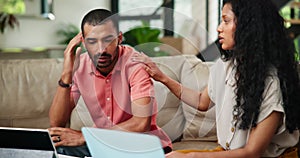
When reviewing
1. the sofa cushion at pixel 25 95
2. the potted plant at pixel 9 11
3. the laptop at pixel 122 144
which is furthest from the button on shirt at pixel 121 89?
the potted plant at pixel 9 11

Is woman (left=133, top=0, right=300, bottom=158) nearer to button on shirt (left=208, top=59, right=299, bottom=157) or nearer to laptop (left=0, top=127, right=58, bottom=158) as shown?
button on shirt (left=208, top=59, right=299, bottom=157)

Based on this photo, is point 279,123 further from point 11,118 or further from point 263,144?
point 11,118

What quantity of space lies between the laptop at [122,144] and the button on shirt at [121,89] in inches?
5.5

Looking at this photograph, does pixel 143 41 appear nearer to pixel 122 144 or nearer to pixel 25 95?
pixel 122 144

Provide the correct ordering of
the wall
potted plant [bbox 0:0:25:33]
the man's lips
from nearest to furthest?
the man's lips
potted plant [bbox 0:0:25:33]
the wall

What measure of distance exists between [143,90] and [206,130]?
34 centimetres

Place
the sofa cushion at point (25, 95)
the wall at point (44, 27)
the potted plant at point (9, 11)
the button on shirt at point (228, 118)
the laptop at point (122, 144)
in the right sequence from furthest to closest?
the wall at point (44, 27)
the potted plant at point (9, 11)
the sofa cushion at point (25, 95)
the button on shirt at point (228, 118)
the laptop at point (122, 144)

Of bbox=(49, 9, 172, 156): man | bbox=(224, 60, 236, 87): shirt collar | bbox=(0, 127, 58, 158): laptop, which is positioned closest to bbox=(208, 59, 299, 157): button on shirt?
bbox=(224, 60, 236, 87): shirt collar

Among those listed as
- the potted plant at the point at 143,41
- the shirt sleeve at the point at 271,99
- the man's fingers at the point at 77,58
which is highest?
the potted plant at the point at 143,41

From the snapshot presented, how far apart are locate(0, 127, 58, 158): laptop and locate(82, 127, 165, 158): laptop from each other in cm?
8

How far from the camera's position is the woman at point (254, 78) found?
118cm

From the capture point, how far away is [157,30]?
119 cm

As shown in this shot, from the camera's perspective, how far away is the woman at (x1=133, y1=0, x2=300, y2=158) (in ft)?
3.87

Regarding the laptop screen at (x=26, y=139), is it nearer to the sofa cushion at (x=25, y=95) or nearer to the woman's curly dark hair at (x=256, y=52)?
the woman's curly dark hair at (x=256, y=52)
